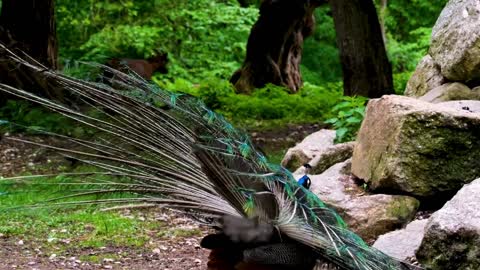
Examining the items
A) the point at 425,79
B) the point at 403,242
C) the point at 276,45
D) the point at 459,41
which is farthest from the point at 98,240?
the point at 276,45

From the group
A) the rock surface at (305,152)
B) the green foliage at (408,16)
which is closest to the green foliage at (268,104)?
the rock surface at (305,152)

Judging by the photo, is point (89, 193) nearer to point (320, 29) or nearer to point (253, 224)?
point (253, 224)

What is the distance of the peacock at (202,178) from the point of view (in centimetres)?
391

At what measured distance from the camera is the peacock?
3.91 metres

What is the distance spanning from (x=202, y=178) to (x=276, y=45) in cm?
1284

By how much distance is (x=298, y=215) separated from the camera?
3980 millimetres

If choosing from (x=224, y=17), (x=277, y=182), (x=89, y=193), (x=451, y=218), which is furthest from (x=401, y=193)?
(x=224, y=17)

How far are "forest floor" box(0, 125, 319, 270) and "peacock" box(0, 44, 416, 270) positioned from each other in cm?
75

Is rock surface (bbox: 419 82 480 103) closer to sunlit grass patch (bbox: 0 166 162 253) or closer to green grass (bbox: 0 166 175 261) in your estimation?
green grass (bbox: 0 166 175 261)

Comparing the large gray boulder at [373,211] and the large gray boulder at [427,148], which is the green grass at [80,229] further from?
the large gray boulder at [427,148]

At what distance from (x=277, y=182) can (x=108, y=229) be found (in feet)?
10.5

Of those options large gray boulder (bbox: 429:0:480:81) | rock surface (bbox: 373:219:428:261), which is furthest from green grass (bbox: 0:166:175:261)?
large gray boulder (bbox: 429:0:480:81)

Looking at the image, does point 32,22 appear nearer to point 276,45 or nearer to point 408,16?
point 276,45

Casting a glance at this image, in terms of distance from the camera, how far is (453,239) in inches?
174
